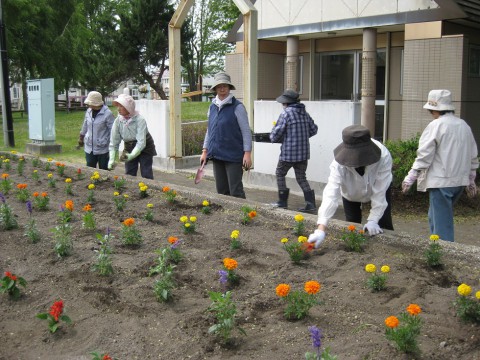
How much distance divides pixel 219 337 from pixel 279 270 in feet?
3.56

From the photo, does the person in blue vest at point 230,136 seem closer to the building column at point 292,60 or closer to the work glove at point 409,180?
the work glove at point 409,180

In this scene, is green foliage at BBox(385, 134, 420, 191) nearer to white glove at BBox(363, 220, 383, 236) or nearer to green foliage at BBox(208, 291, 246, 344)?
white glove at BBox(363, 220, 383, 236)

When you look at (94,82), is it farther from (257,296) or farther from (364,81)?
(257,296)

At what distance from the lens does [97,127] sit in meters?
8.37

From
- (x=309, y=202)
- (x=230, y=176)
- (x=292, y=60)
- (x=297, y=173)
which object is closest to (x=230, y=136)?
(x=230, y=176)

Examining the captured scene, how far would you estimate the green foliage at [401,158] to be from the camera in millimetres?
7608

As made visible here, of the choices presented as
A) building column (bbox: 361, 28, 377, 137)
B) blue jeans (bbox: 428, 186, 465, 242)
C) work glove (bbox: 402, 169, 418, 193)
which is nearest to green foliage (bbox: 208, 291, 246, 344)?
work glove (bbox: 402, 169, 418, 193)

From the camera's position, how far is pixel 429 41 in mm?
10602

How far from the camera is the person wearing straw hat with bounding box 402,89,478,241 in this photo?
511 centimetres

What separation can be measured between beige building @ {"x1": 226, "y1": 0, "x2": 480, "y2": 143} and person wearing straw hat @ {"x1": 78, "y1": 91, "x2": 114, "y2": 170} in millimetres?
5259

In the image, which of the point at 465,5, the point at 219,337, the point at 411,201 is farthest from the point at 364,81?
the point at 219,337

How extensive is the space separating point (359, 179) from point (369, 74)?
7.92 m

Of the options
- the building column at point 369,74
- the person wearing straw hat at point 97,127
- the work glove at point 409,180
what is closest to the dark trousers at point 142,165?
the person wearing straw hat at point 97,127

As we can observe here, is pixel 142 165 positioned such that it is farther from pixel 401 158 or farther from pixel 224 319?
pixel 224 319
